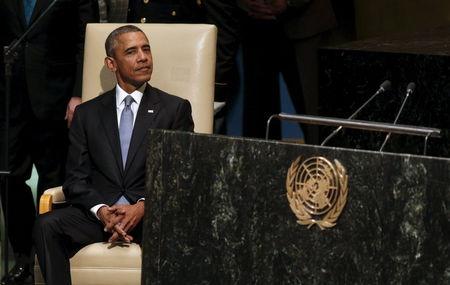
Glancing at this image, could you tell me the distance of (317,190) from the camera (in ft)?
10.7

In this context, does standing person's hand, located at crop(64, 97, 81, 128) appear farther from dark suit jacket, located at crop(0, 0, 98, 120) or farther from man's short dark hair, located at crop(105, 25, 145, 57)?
man's short dark hair, located at crop(105, 25, 145, 57)

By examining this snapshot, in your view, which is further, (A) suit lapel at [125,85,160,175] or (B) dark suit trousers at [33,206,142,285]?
(A) suit lapel at [125,85,160,175]

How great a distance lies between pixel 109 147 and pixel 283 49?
128 cm

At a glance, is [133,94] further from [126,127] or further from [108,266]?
[108,266]

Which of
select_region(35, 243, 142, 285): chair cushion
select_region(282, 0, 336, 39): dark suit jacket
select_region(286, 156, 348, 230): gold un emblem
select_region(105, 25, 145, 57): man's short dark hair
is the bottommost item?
select_region(35, 243, 142, 285): chair cushion

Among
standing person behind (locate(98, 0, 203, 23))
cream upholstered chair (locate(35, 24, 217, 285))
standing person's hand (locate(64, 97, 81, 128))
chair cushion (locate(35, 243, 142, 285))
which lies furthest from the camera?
standing person behind (locate(98, 0, 203, 23))

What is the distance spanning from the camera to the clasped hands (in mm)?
4395

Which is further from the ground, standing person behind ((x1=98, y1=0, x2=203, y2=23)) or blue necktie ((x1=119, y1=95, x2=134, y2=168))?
standing person behind ((x1=98, y1=0, x2=203, y2=23))

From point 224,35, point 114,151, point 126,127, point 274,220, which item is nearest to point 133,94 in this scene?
point 126,127

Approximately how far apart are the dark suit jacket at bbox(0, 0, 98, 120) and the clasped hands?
1.00 metres

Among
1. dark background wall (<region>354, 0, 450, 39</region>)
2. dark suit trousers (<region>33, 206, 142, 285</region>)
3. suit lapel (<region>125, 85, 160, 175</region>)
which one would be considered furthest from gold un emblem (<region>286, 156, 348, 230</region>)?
dark background wall (<region>354, 0, 450, 39</region>)

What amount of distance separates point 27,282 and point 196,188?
1.97m

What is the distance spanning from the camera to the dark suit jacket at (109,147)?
15.0ft

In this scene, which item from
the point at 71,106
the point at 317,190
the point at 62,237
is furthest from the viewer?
the point at 71,106
